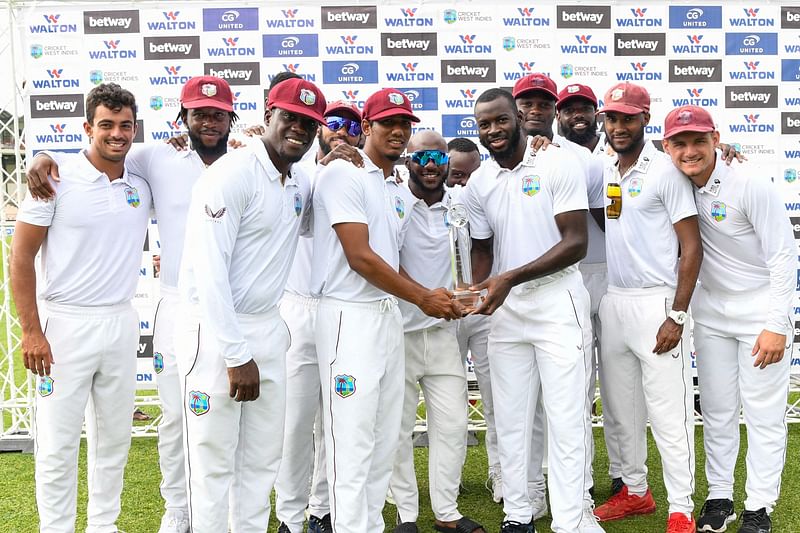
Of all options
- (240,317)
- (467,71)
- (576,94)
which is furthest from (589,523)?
(467,71)

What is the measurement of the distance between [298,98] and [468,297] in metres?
1.36

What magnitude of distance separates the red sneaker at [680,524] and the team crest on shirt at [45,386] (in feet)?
11.5

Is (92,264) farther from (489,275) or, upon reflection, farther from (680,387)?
(680,387)

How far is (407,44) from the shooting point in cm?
650

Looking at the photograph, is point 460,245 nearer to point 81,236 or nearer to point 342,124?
point 342,124

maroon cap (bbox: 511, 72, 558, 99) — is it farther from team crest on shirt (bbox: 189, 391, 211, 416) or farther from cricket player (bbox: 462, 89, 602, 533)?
team crest on shirt (bbox: 189, 391, 211, 416)

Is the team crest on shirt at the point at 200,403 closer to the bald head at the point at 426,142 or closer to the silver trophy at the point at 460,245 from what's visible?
the silver trophy at the point at 460,245

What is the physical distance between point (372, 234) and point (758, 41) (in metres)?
4.53

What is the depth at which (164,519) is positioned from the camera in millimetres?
4637

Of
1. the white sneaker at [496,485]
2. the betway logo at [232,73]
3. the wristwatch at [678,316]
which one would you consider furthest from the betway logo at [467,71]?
the white sneaker at [496,485]

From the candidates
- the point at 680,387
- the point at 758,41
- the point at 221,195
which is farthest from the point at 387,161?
the point at 758,41

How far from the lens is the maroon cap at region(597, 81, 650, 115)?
14.9 ft

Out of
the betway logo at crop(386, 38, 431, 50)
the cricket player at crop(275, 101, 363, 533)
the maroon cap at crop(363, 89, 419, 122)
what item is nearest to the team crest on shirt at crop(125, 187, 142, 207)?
the cricket player at crop(275, 101, 363, 533)

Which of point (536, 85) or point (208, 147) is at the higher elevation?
point (536, 85)
